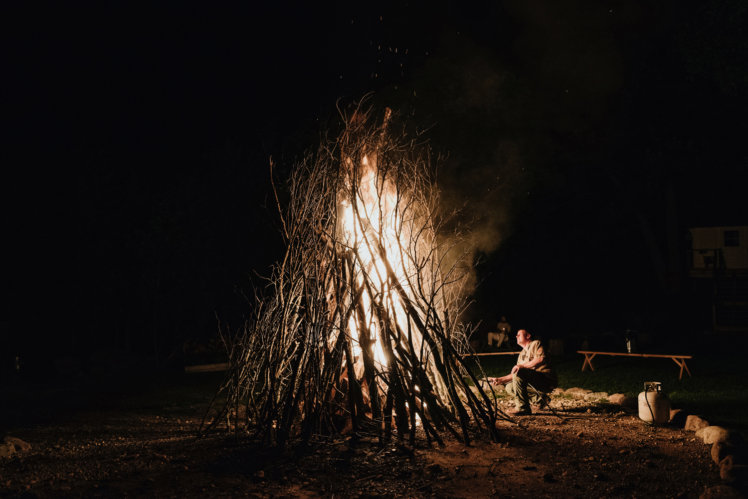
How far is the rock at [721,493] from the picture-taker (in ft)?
15.1

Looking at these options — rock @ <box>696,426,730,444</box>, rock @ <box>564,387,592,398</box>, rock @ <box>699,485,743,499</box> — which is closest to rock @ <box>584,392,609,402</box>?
rock @ <box>564,387,592,398</box>

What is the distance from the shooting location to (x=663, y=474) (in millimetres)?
5414

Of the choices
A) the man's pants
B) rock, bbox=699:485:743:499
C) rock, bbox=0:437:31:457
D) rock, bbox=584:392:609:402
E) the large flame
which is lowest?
→ rock, bbox=699:485:743:499

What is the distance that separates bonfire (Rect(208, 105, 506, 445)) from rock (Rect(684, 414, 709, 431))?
6.31ft

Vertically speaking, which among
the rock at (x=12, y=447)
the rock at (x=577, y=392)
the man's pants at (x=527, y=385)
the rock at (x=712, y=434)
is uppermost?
the man's pants at (x=527, y=385)

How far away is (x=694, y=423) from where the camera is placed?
6812 millimetres

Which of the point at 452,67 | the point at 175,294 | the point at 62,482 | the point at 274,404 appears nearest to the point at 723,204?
the point at 452,67

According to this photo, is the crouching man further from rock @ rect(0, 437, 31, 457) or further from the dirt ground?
rock @ rect(0, 437, 31, 457)

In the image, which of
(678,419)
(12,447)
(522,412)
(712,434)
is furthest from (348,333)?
(678,419)

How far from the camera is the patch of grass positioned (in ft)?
28.2

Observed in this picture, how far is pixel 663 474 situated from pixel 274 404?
3307 mm

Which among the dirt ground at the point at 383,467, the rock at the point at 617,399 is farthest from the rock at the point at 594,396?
the dirt ground at the point at 383,467

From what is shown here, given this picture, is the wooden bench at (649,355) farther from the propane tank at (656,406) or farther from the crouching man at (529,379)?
the propane tank at (656,406)

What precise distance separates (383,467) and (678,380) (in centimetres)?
754
